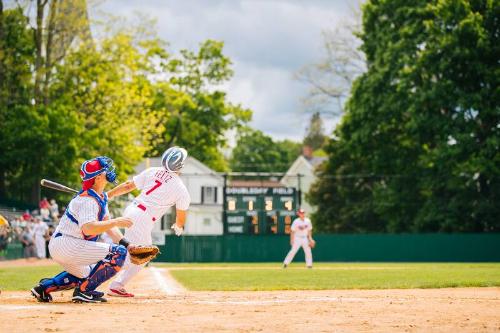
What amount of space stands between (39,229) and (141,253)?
2635 cm

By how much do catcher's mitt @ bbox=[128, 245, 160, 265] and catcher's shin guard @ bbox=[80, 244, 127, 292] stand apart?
0.37 feet

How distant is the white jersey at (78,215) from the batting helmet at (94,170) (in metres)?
0.23

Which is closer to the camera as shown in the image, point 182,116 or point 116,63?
point 116,63

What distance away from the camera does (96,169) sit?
10.1 m

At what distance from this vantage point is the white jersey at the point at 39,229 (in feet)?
116

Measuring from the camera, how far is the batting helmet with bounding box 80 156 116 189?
1005cm

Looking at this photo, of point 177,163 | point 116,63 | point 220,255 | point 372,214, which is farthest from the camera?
point 372,214

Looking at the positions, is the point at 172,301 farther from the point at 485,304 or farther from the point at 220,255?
the point at 220,255

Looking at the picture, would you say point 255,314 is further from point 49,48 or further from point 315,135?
point 315,135

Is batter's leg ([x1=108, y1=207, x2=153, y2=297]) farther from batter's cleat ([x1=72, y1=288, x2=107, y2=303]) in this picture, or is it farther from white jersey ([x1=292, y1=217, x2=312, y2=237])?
white jersey ([x1=292, y1=217, x2=312, y2=237])

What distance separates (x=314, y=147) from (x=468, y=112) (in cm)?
8357

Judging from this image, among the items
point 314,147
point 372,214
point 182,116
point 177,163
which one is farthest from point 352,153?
point 314,147

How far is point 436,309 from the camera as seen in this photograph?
32.3ft

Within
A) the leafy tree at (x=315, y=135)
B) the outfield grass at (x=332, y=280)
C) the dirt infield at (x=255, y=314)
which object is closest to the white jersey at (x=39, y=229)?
the outfield grass at (x=332, y=280)
